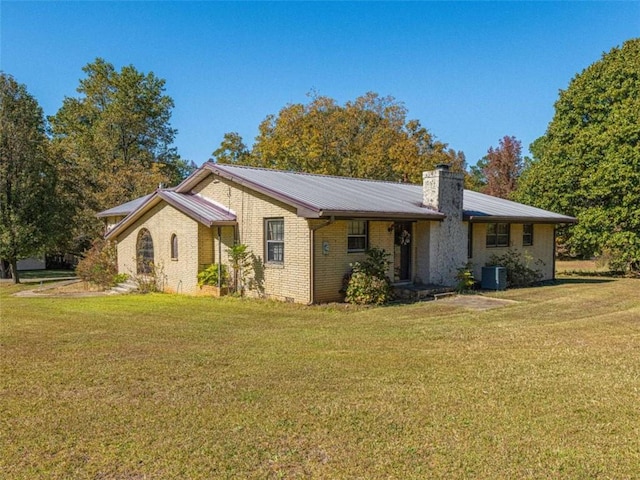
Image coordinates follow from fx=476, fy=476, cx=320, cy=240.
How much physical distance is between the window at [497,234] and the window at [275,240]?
27.5ft

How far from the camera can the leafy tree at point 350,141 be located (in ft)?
118

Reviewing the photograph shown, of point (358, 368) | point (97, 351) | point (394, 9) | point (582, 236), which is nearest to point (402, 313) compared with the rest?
point (358, 368)

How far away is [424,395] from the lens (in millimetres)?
5480

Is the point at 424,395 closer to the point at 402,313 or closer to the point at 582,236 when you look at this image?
the point at 402,313

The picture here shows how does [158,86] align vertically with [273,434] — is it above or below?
above

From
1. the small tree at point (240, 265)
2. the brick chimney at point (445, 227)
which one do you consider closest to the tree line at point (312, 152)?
the brick chimney at point (445, 227)

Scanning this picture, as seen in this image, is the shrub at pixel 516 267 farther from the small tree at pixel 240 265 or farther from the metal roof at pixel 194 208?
the metal roof at pixel 194 208

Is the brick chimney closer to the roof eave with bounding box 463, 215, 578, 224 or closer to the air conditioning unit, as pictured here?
the roof eave with bounding box 463, 215, 578, 224

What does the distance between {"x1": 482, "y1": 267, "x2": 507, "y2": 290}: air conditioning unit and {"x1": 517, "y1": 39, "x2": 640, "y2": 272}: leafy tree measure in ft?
28.5

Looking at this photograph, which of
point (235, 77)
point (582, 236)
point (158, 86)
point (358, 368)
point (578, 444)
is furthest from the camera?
point (158, 86)

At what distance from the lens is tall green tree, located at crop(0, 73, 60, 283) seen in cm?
2370

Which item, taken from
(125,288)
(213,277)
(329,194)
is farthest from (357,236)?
(125,288)

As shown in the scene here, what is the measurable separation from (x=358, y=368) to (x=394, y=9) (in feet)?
41.8

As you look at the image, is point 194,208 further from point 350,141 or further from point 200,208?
point 350,141
